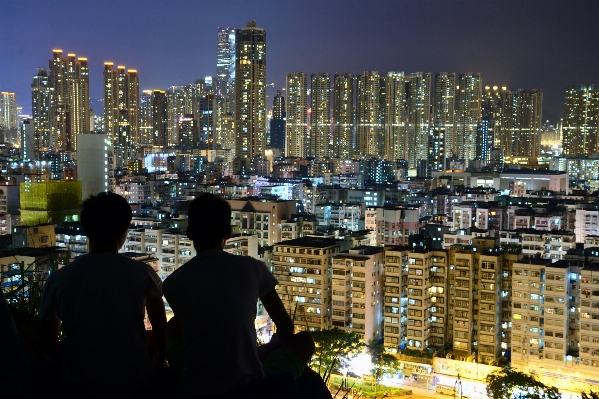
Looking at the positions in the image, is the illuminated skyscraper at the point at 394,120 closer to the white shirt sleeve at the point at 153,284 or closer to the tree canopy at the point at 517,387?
the tree canopy at the point at 517,387

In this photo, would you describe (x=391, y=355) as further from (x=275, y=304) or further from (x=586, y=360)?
(x=275, y=304)

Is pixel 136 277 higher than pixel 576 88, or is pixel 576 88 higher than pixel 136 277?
pixel 576 88

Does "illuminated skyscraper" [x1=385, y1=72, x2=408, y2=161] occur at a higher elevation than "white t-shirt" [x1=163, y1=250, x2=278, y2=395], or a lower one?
higher

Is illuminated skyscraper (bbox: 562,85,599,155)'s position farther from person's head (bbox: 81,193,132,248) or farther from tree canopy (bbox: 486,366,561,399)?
person's head (bbox: 81,193,132,248)

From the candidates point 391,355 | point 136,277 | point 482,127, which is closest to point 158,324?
point 136,277

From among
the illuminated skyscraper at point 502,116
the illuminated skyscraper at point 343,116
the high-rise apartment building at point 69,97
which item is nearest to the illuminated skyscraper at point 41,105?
the high-rise apartment building at point 69,97

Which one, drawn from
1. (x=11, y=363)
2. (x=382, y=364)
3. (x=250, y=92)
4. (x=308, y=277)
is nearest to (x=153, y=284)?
(x=11, y=363)

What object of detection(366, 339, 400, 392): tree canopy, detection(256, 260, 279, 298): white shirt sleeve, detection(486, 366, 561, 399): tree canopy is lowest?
detection(366, 339, 400, 392): tree canopy

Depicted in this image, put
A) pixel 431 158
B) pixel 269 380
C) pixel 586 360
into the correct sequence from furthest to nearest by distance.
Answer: pixel 431 158, pixel 586 360, pixel 269 380

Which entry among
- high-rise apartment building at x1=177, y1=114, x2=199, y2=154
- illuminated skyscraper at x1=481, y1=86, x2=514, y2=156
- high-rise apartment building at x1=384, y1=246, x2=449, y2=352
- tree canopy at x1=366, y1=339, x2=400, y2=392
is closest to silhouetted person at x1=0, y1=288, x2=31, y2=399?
tree canopy at x1=366, y1=339, x2=400, y2=392
